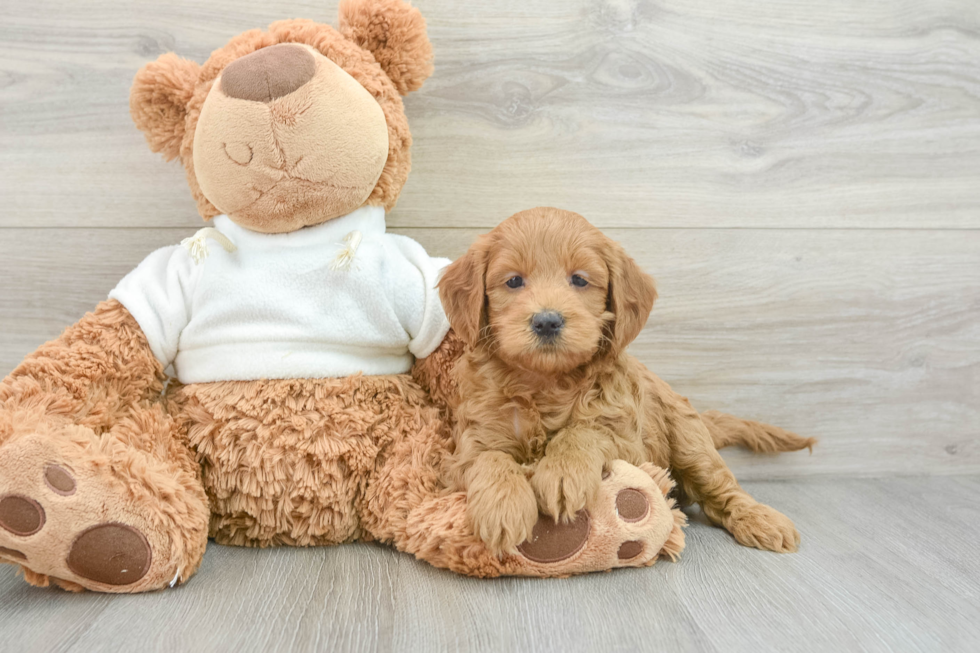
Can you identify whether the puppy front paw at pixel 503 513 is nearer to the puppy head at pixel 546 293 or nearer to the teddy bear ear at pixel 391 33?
the puppy head at pixel 546 293

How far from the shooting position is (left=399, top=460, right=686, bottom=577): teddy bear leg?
1285 millimetres

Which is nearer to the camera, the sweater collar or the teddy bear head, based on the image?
the teddy bear head

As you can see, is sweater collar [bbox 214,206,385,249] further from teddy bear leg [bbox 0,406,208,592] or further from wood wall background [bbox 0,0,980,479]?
teddy bear leg [bbox 0,406,208,592]

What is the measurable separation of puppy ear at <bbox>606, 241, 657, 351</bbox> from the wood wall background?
509mm

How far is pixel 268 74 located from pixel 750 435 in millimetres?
1446

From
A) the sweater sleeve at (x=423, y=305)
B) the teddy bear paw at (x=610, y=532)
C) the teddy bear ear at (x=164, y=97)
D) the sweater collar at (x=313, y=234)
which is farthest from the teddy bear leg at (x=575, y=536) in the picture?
the teddy bear ear at (x=164, y=97)

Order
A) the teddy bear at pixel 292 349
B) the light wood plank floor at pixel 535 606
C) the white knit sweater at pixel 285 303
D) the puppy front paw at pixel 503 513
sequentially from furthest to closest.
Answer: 1. the white knit sweater at pixel 285 303
2. the teddy bear at pixel 292 349
3. the puppy front paw at pixel 503 513
4. the light wood plank floor at pixel 535 606

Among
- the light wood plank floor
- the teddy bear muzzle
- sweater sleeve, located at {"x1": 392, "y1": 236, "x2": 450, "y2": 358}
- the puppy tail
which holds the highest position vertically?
the teddy bear muzzle

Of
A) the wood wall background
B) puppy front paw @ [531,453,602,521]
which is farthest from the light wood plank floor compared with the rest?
the wood wall background

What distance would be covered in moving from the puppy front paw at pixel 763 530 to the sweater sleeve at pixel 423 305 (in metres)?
0.76

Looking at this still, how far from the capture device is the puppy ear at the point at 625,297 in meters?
1.38

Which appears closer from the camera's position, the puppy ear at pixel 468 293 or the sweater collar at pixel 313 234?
the puppy ear at pixel 468 293

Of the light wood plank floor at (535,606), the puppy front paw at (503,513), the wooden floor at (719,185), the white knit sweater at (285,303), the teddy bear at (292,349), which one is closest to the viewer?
the light wood plank floor at (535,606)

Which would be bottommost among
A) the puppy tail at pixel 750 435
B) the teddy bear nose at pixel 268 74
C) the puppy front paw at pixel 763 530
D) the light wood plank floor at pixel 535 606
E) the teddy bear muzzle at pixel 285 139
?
the puppy tail at pixel 750 435
